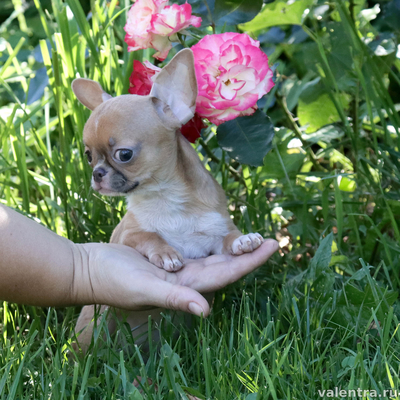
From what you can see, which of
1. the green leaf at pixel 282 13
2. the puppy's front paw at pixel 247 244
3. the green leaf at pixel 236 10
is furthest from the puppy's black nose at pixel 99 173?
the green leaf at pixel 282 13

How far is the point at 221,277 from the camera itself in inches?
61.7

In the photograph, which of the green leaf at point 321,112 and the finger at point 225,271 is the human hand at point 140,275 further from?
the green leaf at point 321,112

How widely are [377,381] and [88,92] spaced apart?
53.5 inches

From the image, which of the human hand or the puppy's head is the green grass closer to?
the human hand

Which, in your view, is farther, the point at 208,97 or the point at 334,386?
the point at 208,97

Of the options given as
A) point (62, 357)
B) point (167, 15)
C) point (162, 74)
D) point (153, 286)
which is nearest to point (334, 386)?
point (153, 286)

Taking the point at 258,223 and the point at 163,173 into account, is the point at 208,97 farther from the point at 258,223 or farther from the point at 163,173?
the point at 258,223

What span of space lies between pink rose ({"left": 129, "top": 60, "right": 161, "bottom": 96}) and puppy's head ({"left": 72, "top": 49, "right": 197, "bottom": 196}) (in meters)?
0.13

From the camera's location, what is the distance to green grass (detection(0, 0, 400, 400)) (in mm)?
1386

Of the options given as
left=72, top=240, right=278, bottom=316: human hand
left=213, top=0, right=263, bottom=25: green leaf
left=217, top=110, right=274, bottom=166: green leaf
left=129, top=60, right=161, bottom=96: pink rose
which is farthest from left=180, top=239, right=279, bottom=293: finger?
left=213, top=0, right=263, bottom=25: green leaf

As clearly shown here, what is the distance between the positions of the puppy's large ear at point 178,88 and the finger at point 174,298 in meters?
0.60

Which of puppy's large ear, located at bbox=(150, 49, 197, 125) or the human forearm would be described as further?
puppy's large ear, located at bbox=(150, 49, 197, 125)

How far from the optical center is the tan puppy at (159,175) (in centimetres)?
167

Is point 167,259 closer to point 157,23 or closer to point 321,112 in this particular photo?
point 157,23
